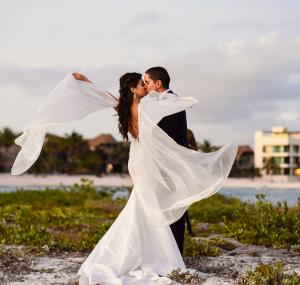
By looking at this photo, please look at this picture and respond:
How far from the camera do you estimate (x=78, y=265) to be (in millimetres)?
8953

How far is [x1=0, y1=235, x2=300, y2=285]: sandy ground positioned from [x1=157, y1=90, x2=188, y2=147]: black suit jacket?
5.21 ft

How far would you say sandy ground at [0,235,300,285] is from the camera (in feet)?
26.3

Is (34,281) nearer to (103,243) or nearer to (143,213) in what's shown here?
(103,243)

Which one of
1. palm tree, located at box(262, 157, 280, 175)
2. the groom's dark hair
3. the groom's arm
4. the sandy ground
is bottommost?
palm tree, located at box(262, 157, 280, 175)

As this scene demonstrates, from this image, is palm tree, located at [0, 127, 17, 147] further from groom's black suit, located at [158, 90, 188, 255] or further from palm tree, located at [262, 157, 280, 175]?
groom's black suit, located at [158, 90, 188, 255]

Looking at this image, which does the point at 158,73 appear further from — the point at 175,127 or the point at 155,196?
the point at 155,196

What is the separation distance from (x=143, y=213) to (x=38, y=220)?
7.45 metres

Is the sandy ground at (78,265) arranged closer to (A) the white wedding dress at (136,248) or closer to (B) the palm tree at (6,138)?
(A) the white wedding dress at (136,248)

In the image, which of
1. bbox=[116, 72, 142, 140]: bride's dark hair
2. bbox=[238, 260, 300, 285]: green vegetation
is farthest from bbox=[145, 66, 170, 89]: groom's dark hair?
bbox=[238, 260, 300, 285]: green vegetation

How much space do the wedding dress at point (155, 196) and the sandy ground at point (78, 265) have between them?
45 cm

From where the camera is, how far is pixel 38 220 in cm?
1445

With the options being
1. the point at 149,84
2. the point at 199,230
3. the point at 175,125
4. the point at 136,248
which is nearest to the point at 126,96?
the point at 149,84

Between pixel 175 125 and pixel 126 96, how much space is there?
0.65 meters

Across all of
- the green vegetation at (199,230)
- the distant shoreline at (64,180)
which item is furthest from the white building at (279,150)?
the green vegetation at (199,230)
